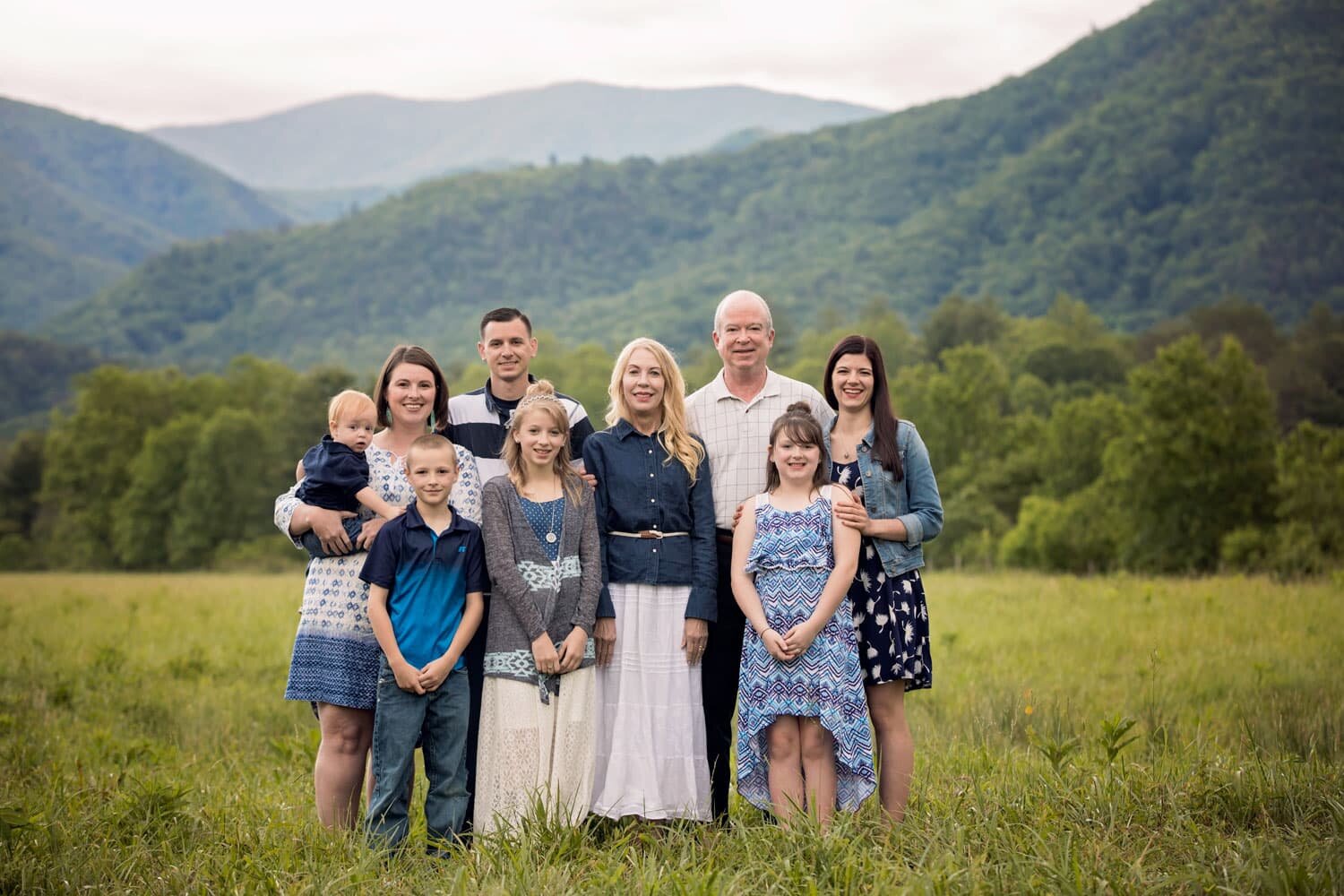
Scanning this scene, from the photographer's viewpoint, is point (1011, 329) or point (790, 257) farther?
point (790, 257)

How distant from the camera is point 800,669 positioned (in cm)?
Result: 518

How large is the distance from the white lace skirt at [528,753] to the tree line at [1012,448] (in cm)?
2377

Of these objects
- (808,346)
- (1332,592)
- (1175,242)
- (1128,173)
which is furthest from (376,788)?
(1128,173)

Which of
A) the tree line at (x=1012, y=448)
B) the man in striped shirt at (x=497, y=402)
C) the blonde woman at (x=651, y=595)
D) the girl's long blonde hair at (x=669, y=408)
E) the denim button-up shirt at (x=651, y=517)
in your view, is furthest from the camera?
the tree line at (x=1012, y=448)

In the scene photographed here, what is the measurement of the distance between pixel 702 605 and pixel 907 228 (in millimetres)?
147240

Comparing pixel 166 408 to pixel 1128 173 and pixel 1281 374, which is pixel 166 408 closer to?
pixel 1281 374

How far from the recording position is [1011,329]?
7388cm

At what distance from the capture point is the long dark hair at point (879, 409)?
5.55 metres

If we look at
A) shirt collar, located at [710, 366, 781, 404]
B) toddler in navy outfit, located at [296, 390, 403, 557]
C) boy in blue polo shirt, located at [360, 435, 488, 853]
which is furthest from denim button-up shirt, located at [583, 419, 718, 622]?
toddler in navy outfit, located at [296, 390, 403, 557]

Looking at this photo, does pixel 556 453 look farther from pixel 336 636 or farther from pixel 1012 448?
pixel 1012 448

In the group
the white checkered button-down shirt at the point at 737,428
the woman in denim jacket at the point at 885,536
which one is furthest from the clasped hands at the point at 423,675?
the woman in denim jacket at the point at 885,536

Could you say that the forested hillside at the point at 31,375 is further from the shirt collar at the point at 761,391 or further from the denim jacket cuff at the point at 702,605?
the denim jacket cuff at the point at 702,605

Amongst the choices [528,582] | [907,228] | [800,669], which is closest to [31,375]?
[907,228]

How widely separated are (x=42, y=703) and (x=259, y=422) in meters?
48.1
